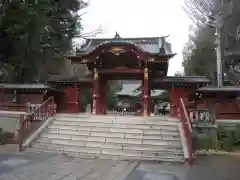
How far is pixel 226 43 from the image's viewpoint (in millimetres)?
20766

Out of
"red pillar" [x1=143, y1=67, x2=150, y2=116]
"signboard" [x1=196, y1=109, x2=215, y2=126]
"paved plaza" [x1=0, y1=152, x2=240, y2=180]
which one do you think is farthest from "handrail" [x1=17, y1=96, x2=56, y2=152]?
"signboard" [x1=196, y1=109, x2=215, y2=126]

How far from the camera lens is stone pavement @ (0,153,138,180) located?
8.09m

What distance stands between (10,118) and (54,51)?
10.7 meters

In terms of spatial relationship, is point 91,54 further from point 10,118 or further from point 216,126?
point 216,126

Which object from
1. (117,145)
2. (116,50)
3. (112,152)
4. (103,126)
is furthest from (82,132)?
(116,50)

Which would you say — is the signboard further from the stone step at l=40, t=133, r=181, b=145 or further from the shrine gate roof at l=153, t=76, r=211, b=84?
the shrine gate roof at l=153, t=76, r=211, b=84

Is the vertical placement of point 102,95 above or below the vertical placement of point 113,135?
above

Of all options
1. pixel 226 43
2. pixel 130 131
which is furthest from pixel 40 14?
pixel 226 43

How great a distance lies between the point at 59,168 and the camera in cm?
914

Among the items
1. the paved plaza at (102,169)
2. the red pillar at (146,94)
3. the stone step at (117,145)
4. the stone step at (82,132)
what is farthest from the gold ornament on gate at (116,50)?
the paved plaza at (102,169)

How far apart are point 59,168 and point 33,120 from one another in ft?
19.4

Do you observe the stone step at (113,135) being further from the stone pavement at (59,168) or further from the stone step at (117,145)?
A: the stone pavement at (59,168)

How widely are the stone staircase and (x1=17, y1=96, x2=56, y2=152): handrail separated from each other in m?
0.55

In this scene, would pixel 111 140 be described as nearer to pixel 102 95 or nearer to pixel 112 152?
pixel 112 152
